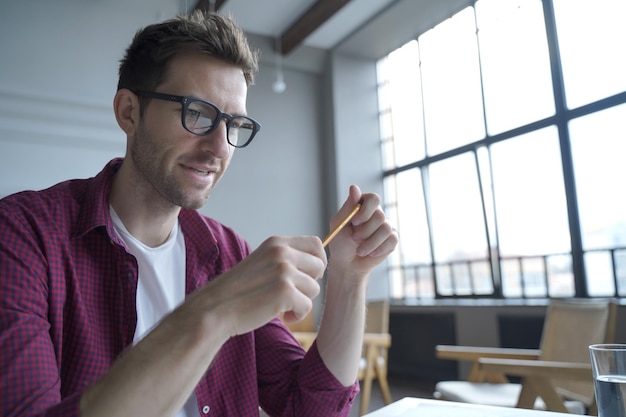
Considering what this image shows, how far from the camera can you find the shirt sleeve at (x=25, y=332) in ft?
1.92

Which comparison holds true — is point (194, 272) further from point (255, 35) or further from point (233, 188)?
point (255, 35)

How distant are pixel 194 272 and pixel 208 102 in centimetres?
39

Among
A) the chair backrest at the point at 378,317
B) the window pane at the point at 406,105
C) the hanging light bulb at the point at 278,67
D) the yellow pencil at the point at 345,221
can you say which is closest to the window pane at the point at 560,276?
the chair backrest at the point at 378,317

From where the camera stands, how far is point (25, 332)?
0.65 meters

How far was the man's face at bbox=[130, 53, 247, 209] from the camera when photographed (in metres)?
1.04

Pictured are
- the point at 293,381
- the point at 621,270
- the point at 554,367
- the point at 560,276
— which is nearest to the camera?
the point at 293,381

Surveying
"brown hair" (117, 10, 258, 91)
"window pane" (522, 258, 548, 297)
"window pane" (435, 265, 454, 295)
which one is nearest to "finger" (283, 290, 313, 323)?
"brown hair" (117, 10, 258, 91)

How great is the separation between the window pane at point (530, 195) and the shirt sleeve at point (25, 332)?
4.23 metres

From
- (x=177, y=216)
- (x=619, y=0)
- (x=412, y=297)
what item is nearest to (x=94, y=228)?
(x=177, y=216)

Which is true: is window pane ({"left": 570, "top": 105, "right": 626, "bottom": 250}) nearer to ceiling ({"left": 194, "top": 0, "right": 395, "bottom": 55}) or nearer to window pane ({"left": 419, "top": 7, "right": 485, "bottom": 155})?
window pane ({"left": 419, "top": 7, "right": 485, "bottom": 155})

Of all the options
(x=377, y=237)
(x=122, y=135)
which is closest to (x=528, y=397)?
(x=377, y=237)

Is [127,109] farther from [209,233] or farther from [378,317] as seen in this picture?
[378,317]

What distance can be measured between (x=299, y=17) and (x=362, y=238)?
193 inches

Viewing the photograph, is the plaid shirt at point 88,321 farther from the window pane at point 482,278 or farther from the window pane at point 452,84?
the window pane at point 452,84
